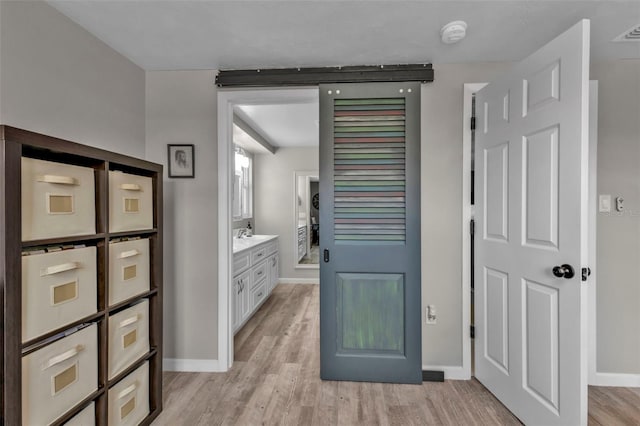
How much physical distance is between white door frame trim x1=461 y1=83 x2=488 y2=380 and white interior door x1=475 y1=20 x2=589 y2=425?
86 mm

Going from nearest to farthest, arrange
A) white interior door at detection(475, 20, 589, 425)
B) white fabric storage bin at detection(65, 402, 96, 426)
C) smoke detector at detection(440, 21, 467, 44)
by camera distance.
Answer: white fabric storage bin at detection(65, 402, 96, 426)
white interior door at detection(475, 20, 589, 425)
smoke detector at detection(440, 21, 467, 44)

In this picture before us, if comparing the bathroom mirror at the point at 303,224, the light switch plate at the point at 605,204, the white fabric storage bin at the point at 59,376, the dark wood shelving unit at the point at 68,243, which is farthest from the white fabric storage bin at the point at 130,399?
the bathroom mirror at the point at 303,224

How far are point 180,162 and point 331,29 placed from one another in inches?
58.2

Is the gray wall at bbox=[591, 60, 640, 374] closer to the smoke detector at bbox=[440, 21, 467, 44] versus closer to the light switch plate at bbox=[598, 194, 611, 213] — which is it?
the light switch plate at bbox=[598, 194, 611, 213]

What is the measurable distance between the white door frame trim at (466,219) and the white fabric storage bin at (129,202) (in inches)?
82.7

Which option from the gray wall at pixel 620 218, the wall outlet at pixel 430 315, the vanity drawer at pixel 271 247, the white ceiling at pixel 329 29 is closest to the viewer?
the white ceiling at pixel 329 29

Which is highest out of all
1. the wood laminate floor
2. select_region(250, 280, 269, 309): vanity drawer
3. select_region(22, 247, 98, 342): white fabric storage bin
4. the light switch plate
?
the light switch plate

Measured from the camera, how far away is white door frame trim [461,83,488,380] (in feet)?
7.38

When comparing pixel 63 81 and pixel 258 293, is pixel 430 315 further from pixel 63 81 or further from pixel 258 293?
pixel 63 81

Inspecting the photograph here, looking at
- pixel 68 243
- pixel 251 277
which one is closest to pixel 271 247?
pixel 251 277

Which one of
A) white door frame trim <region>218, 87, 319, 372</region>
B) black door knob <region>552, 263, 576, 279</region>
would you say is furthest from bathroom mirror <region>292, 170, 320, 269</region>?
black door knob <region>552, 263, 576, 279</region>

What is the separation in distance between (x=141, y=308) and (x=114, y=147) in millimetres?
1143

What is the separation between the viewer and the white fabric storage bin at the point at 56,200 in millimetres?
1118

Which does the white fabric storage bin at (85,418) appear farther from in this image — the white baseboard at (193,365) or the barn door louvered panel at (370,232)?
the barn door louvered panel at (370,232)
